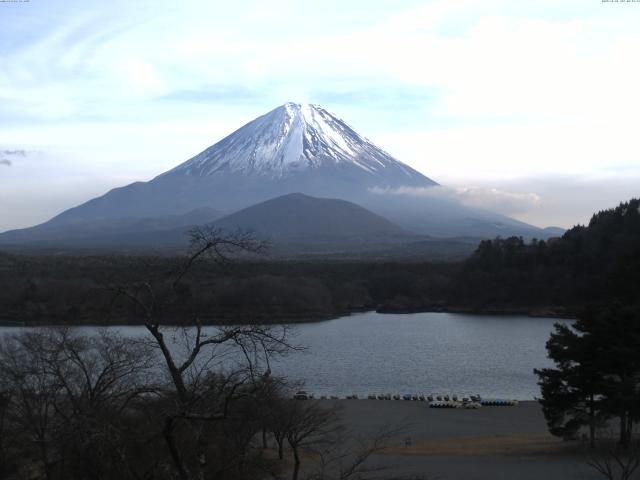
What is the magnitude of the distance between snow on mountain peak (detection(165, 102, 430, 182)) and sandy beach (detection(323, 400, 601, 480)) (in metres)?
115

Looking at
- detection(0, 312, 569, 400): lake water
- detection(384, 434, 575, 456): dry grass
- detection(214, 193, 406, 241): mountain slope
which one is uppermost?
detection(214, 193, 406, 241): mountain slope

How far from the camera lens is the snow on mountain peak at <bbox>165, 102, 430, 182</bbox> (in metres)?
131

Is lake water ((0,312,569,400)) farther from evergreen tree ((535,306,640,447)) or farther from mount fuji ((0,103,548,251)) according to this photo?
mount fuji ((0,103,548,251))

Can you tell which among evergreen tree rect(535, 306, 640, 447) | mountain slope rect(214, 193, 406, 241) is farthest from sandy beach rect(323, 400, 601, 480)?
mountain slope rect(214, 193, 406, 241)

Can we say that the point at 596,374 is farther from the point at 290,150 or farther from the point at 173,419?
the point at 290,150

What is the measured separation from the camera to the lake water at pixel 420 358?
20.1 m

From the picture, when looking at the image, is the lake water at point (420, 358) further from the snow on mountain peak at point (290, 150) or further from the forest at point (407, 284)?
the snow on mountain peak at point (290, 150)

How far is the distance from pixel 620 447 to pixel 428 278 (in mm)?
36807

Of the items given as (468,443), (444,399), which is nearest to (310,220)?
(444,399)

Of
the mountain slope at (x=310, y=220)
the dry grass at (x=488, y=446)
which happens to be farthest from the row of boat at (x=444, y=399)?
the mountain slope at (x=310, y=220)

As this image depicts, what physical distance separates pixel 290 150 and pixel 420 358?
370ft

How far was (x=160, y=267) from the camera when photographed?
4.24 meters

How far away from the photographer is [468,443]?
13.8 metres

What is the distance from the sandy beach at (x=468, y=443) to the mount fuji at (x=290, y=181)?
4181 inches
